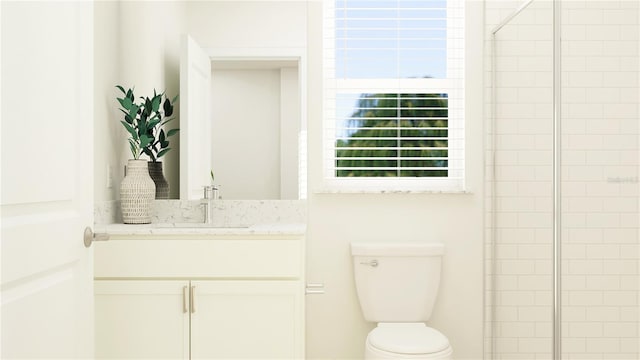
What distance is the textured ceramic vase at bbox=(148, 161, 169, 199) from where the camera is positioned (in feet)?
8.48

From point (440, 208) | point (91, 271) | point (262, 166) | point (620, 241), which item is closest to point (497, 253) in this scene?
point (440, 208)

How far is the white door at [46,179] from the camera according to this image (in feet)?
4.22

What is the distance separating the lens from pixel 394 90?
284cm

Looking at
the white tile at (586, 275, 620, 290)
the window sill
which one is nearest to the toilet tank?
the window sill

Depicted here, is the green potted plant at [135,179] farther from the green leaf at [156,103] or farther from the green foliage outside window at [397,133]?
the green foliage outside window at [397,133]

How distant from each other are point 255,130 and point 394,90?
0.74 metres

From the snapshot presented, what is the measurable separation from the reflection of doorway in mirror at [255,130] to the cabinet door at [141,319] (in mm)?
642

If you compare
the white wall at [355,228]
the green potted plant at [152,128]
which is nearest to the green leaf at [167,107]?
the green potted plant at [152,128]

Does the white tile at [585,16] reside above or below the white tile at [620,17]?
above

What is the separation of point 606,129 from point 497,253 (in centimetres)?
103

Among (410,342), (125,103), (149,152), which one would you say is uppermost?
(125,103)

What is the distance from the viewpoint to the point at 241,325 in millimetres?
2139

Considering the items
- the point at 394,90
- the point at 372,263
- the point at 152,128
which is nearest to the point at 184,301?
the point at 152,128

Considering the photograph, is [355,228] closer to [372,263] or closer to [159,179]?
[372,263]
